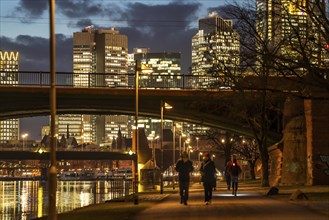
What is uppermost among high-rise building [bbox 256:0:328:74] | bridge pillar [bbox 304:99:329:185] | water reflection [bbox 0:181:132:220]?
high-rise building [bbox 256:0:328:74]

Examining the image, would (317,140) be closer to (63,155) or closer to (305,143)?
(305,143)

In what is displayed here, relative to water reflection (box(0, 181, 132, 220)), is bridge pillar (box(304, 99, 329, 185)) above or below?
above

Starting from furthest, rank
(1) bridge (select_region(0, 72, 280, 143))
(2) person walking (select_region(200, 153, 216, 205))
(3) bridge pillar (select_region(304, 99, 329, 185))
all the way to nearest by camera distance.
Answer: (1) bridge (select_region(0, 72, 280, 143))
(3) bridge pillar (select_region(304, 99, 329, 185))
(2) person walking (select_region(200, 153, 216, 205))

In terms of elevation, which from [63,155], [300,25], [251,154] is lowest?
[251,154]

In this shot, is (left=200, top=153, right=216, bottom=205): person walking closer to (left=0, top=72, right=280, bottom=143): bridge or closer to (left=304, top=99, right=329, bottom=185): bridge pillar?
(left=304, top=99, right=329, bottom=185): bridge pillar

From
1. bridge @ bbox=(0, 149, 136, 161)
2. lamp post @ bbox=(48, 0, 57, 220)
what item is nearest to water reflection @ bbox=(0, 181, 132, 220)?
lamp post @ bbox=(48, 0, 57, 220)

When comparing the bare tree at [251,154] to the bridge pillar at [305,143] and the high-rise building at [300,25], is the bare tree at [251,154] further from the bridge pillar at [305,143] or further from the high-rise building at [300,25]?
the high-rise building at [300,25]

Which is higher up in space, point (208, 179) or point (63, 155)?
point (63, 155)

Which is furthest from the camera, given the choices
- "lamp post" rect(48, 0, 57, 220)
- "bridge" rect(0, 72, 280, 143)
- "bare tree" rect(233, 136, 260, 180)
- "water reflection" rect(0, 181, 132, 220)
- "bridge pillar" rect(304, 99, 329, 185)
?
"bare tree" rect(233, 136, 260, 180)

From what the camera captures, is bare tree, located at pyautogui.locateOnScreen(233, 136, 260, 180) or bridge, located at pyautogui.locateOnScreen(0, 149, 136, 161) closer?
bare tree, located at pyautogui.locateOnScreen(233, 136, 260, 180)

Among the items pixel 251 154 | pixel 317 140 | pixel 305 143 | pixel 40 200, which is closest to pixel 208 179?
A: pixel 317 140

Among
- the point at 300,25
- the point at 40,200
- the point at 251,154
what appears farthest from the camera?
the point at 251,154

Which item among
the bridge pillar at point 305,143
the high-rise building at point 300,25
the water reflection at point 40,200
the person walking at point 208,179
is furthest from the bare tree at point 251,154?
the person walking at point 208,179

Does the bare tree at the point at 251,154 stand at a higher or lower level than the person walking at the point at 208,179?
higher
